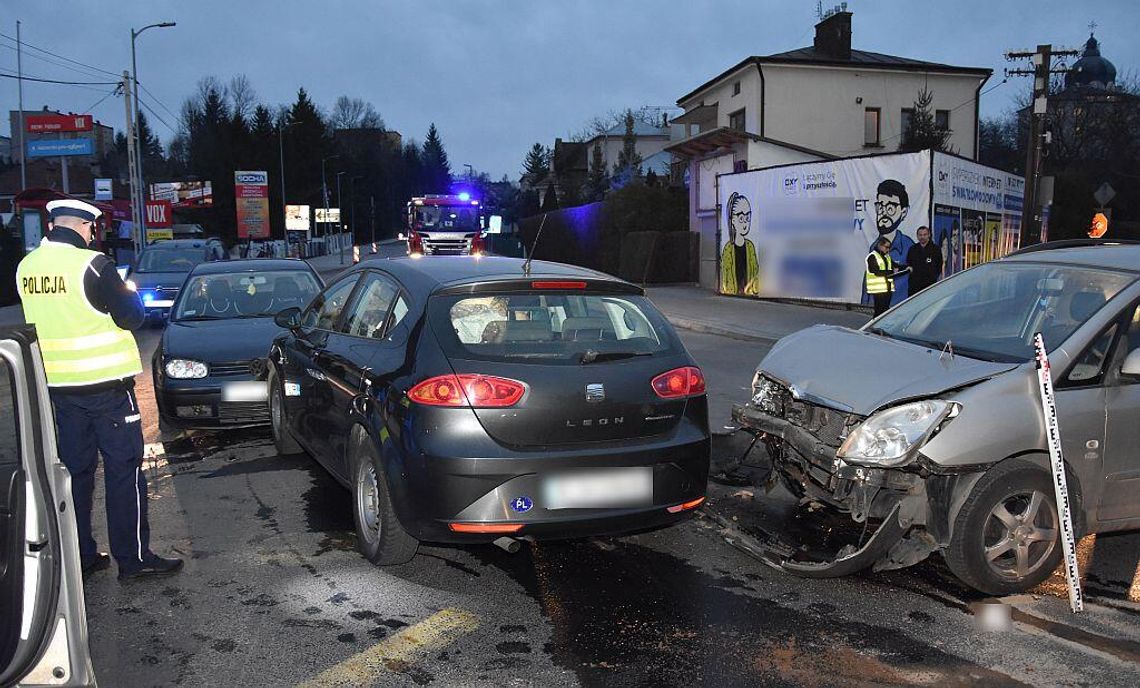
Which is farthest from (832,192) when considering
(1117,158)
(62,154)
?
(62,154)

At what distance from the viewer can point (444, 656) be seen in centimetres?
371

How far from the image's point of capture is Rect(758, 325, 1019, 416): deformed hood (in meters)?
4.36

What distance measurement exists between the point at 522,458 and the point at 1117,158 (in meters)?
53.9

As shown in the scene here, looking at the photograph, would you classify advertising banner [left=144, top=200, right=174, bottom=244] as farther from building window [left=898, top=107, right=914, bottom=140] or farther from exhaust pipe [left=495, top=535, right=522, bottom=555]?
exhaust pipe [left=495, top=535, right=522, bottom=555]

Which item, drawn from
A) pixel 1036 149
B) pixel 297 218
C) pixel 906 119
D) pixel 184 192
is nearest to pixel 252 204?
pixel 297 218

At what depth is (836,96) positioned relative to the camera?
3494 centimetres

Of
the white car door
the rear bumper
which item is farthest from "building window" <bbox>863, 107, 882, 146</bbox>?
the white car door

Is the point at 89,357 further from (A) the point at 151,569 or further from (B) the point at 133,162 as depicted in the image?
(B) the point at 133,162

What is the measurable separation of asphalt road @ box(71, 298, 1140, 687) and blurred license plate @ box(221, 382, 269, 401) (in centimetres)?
206

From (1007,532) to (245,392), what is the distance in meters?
5.68

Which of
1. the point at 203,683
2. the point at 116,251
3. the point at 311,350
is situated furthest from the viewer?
the point at 116,251

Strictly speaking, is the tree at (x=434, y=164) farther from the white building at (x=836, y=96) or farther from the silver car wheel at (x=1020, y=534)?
the silver car wheel at (x=1020, y=534)

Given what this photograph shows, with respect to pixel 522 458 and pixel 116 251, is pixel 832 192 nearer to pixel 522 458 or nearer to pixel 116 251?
pixel 522 458

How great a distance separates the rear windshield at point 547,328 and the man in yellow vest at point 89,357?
149 cm
